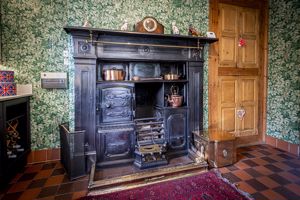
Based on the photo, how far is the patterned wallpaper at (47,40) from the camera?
2422 mm

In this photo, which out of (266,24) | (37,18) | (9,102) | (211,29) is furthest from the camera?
(266,24)

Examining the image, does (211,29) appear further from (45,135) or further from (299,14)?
(45,135)

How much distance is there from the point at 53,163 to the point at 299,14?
444cm

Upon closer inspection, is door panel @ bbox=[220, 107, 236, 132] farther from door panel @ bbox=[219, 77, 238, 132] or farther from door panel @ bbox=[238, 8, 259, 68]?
door panel @ bbox=[238, 8, 259, 68]

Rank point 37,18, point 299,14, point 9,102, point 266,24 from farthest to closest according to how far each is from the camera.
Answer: point 266,24 < point 299,14 < point 37,18 < point 9,102

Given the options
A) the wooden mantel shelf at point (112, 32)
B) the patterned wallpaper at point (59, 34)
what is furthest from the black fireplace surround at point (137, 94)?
the patterned wallpaper at point (59, 34)

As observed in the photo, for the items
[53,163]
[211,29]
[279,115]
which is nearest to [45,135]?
[53,163]

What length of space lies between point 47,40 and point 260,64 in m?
3.69

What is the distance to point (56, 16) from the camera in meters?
2.56

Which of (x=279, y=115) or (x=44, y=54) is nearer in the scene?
(x=44, y=54)

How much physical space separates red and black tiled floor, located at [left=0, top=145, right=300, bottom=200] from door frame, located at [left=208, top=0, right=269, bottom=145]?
79 centimetres

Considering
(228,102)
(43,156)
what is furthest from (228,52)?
(43,156)

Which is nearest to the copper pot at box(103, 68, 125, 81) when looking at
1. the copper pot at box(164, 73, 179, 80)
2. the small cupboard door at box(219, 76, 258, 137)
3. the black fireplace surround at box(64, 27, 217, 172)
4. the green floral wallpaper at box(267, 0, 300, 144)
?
the black fireplace surround at box(64, 27, 217, 172)

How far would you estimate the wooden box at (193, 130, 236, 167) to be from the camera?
2.49 meters
